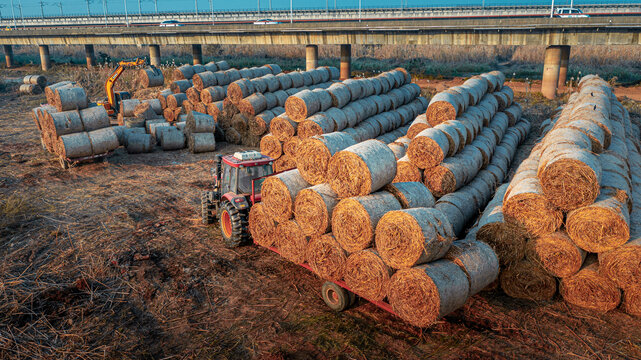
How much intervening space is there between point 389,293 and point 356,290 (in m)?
0.65

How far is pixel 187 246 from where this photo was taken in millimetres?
10680

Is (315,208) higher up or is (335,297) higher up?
(315,208)

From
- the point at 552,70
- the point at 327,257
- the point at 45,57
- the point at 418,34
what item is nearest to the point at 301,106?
the point at 327,257

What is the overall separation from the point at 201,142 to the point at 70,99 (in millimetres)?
5426

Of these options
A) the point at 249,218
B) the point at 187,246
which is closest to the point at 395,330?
the point at 249,218

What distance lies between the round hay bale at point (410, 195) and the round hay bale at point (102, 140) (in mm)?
13390

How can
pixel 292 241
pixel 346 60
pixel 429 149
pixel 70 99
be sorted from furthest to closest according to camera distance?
pixel 346 60
pixel 70 99
pixel 429 149
pixel 292 241

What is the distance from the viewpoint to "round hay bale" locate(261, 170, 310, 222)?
8.54 m

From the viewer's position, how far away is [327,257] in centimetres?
798

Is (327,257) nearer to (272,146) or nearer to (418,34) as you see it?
Result: (272,146)

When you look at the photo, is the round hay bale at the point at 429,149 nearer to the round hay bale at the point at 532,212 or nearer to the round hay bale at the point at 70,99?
the round hay bale at the point at 532,212

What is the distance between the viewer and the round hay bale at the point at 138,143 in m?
18.9

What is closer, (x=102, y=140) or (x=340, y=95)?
(x=102, y=140)

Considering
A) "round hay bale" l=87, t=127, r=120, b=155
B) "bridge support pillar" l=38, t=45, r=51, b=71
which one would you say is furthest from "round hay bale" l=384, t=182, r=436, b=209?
"bridge support pillar" l=38, t=45, r=51, b=71
